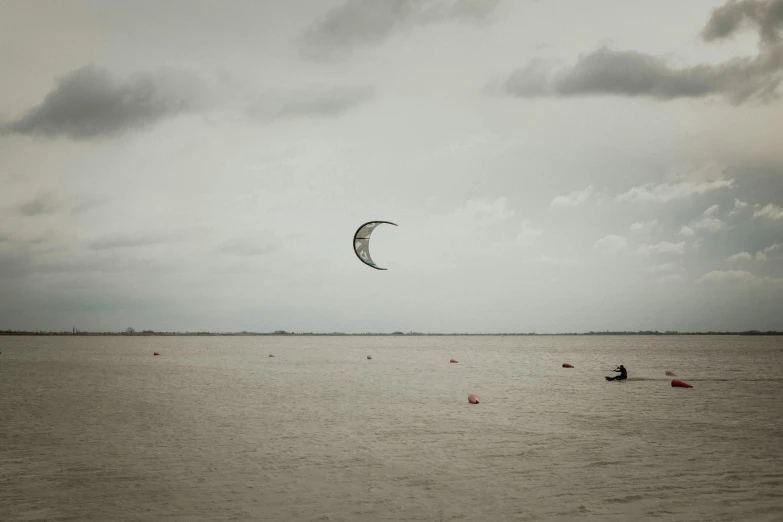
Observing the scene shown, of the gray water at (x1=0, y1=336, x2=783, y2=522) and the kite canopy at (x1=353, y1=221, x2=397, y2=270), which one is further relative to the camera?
the kite canopy at (x1=353, y1=221, x2=397, y2=270)

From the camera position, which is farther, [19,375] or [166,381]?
[19,375]

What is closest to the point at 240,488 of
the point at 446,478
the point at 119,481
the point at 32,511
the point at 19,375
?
the point at 119,481

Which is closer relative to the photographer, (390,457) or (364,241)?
(390,457)

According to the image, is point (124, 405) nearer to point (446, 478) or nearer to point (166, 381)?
point (166, 381)

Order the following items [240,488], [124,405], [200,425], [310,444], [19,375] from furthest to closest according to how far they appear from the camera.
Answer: [19,375]
[124,405]
[200,425]
[310,444]
[240,488]

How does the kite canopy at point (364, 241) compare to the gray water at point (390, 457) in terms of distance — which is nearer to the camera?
the gray water at point (390, 457)

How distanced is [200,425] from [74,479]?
7061mm

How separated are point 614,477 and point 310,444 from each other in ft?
25.6

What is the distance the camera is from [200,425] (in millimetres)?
18391

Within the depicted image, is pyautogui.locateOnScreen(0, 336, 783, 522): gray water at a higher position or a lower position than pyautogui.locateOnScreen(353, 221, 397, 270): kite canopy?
lower

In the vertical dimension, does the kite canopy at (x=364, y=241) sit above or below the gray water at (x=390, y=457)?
above

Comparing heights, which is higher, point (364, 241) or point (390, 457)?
point (364, 241)

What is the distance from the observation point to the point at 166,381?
118 ft

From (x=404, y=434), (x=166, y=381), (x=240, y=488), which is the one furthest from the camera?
(x=166, y=381)
